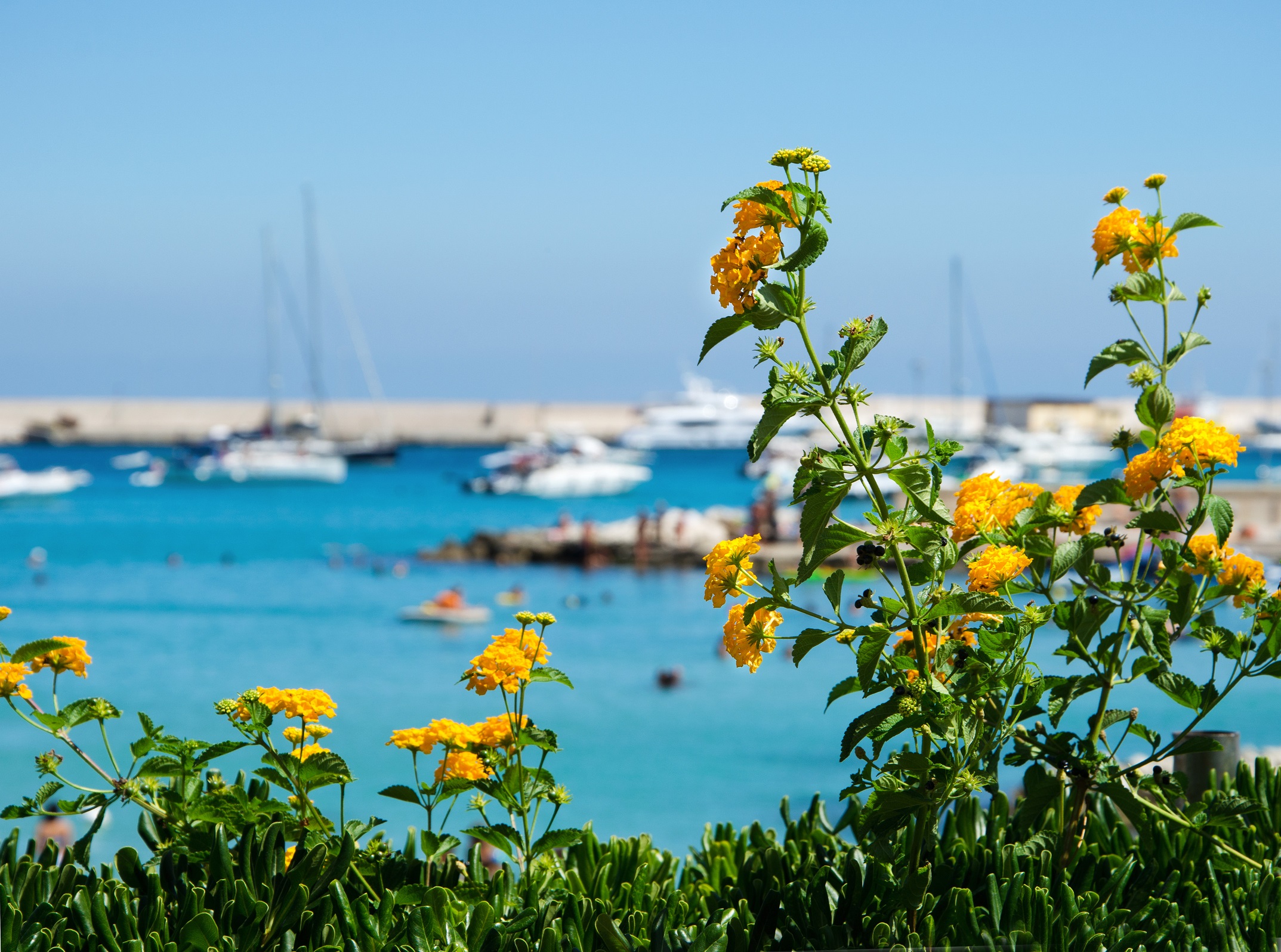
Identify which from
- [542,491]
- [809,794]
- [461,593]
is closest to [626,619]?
[461,593]

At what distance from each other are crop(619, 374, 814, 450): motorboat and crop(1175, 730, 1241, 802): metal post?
284 feet

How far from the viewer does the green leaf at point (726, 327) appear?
212 centimetres

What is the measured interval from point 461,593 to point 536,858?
Result: 75.8 feet

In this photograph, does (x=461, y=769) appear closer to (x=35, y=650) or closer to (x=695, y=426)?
(x=35, y=650)

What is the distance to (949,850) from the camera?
2.68 metres

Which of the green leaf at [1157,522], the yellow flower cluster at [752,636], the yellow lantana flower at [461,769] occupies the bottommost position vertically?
the yellow lantana flower at [461,769]

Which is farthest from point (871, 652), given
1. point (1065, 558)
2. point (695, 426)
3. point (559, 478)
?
point (695, 426)

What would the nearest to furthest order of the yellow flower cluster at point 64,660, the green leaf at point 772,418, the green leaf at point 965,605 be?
the green leaf at point 772,418 < the green leaf at point 965,605 < the yellow flower cluster at point 64,660

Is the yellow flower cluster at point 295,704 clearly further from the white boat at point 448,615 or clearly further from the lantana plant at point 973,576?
the white boat at point 448,615

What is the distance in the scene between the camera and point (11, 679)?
246 cm

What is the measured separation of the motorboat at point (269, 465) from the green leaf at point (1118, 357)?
55858 mm

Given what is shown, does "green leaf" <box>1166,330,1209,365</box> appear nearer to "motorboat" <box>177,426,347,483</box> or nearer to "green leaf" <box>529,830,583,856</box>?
"green leaf" <box>529,830,583,856</box>

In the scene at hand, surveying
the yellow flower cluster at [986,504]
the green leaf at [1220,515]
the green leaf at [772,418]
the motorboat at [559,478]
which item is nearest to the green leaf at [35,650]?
the green leaf at [772,418]

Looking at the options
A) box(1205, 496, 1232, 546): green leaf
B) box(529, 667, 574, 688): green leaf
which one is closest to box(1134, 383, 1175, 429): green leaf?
box(1205, 496, 1232, 546): green leaf
